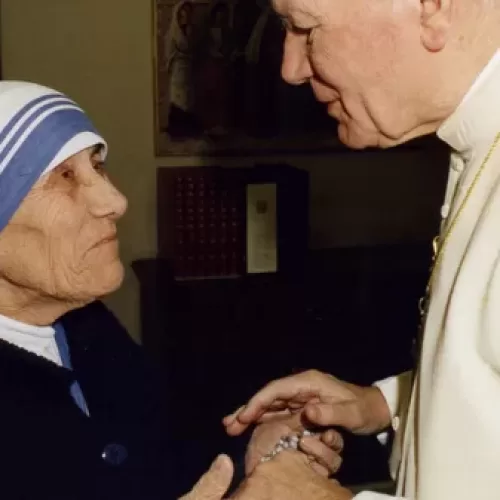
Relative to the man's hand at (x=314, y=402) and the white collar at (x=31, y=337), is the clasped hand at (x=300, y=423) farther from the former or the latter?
the white collar at (x=31, y=337)

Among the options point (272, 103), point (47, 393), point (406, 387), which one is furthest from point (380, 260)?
point (47, 393)

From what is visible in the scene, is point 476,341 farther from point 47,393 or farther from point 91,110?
point 91,110

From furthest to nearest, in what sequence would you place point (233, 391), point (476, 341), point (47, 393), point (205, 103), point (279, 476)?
point (205, 103)
point (233, 391)
point (47, 393)
point (279, 476)
point (476, 341)

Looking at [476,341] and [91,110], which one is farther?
[91,110]

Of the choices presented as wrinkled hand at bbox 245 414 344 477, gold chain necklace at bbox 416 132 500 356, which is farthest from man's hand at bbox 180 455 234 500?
gold chain necklace at bbox 416 132 500 356

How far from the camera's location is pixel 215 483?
100 centimetres

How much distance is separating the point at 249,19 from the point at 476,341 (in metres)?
1.68

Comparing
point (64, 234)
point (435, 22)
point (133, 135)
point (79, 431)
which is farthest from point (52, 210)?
point (133, 135)

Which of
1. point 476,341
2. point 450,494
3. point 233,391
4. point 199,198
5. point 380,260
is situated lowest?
point 233,391

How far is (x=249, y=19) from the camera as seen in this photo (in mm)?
2373

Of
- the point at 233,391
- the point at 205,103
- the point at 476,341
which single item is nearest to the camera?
the point at 476,341

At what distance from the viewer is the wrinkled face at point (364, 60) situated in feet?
2.95

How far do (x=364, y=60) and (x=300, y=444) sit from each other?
1.60 feet

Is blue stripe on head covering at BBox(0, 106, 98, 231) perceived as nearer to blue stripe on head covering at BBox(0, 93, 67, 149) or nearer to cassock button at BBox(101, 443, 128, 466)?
blue stripe on head covering at BBox(0, 93, 67, 149)
